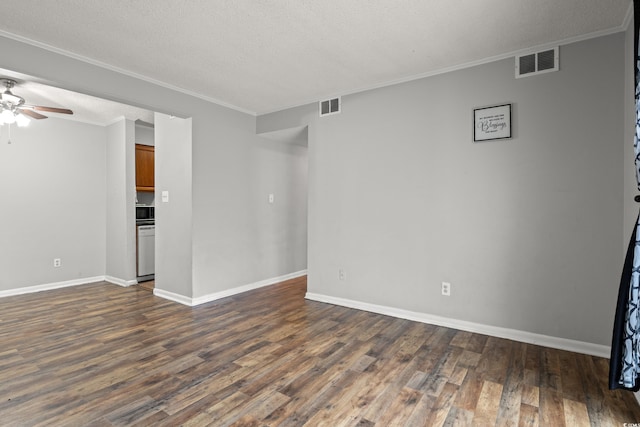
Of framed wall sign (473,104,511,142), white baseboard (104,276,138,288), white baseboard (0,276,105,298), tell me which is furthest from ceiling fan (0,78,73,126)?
framed wall sign (473,104,511,142)

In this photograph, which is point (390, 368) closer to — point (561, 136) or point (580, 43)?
point (561, 136)

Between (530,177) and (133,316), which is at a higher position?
(530,177)

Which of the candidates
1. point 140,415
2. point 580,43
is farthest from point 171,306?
point 580,43

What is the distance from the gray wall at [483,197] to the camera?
2.64 m

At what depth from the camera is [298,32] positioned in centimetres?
259

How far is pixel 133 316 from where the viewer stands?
3.62m

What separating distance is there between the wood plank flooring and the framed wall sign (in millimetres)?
1866

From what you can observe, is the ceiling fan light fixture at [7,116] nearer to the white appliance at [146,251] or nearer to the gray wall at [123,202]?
the gray wall at [123,202]

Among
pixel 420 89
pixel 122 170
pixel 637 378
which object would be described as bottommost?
pixel 637 378

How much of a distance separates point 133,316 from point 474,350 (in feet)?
11.3

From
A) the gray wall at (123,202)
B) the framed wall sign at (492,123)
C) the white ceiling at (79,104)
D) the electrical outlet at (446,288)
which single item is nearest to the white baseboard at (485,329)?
the electrical outlet at (446,288)

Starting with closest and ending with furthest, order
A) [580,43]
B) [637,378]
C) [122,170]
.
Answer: [637,378] → [580,43] → [122,170]

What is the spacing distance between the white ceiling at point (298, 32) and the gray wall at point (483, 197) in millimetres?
332

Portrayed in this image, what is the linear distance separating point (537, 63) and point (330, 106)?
214 cm
